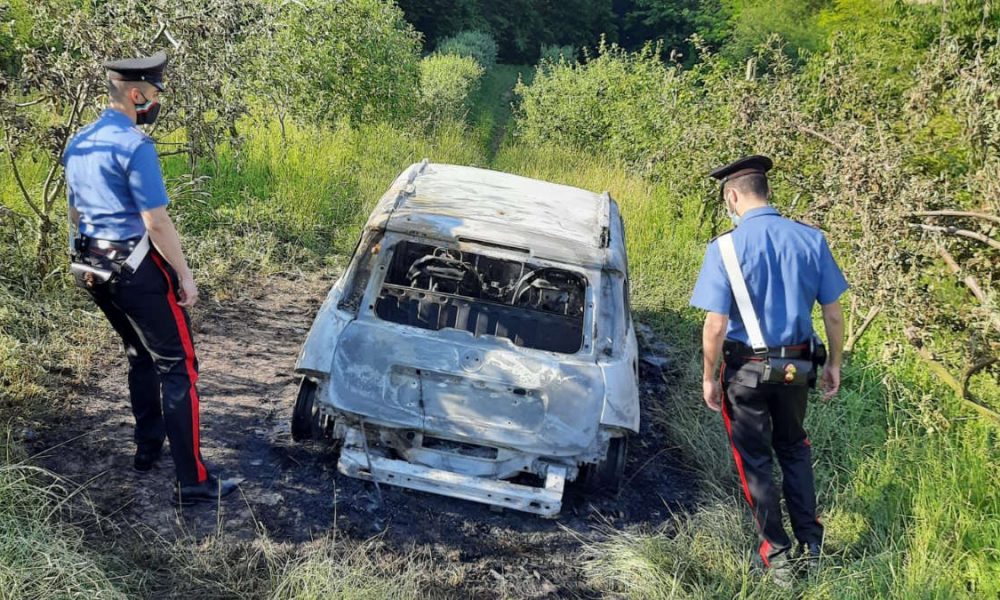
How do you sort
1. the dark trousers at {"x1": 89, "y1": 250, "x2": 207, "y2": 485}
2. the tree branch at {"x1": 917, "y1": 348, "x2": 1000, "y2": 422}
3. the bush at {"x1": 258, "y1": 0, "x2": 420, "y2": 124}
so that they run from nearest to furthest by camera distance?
1. the dark trousers at {"x1": 89, "y1": 250, "x2": 207, "y2": 485}
2. the tree branch at {"x1": 917, "y1": 348, "x2": 1000, "y2": 422}
3. the bush at {"x1": 258, "y1": 0, "x2": 420, "y2": 124}

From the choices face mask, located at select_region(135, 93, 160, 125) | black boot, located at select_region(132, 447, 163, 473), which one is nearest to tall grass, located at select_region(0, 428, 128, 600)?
black boot, located at select_region(132, 447, 163, 473)

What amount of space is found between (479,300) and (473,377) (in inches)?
27.8

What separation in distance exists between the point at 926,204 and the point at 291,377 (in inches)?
162

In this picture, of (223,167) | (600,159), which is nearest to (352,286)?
(223,167)

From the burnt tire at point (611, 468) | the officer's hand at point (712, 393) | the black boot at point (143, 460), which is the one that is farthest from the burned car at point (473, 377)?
the black boot at point (143, 460)

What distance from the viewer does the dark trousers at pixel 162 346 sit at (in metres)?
3.49

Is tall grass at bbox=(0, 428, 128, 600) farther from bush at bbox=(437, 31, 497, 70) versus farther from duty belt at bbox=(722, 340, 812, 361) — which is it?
bush at bbox=(437, 31, 497, 70)

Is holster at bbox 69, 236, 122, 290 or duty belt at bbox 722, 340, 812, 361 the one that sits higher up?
holster at bbox 69, 236, 122, 290

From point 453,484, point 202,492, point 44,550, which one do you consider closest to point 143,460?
point 202,492

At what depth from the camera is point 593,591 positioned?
364cm

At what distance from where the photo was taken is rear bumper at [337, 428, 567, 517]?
148 inches

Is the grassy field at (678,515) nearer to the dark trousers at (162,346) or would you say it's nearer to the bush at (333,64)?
the dark trousers at (162,346)

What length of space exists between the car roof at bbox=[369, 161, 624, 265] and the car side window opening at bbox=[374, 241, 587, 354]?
0.42ft

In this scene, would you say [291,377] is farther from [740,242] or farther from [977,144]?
[977,144]
